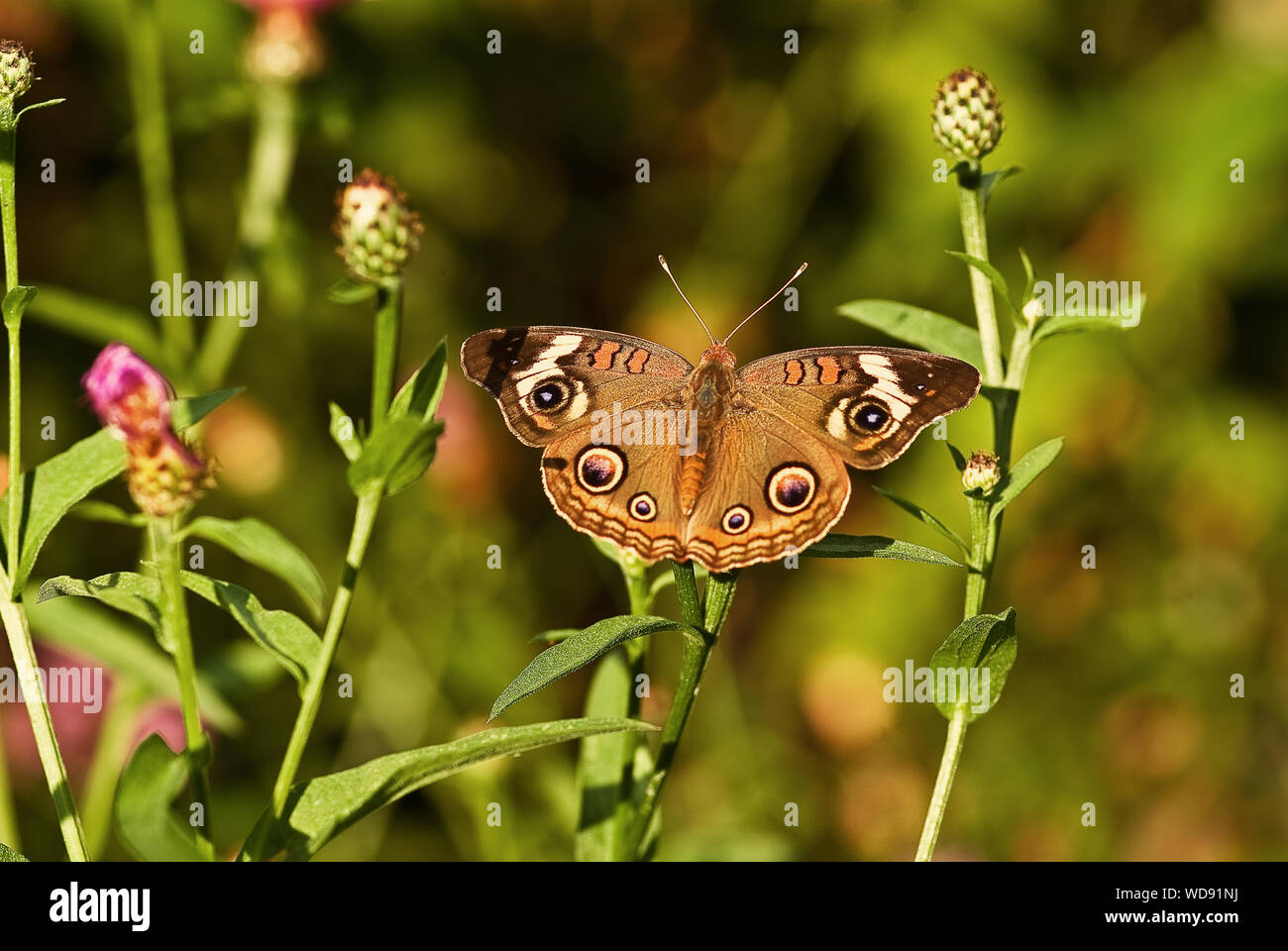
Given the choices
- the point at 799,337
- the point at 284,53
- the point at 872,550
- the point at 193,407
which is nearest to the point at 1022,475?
the point at 872,550

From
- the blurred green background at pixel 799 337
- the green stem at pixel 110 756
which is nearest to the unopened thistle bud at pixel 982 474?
the green stem at pixel 110 756

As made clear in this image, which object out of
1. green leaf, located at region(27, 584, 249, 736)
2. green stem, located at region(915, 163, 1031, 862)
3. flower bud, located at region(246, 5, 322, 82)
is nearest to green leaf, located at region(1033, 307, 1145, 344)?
green stem, located at region(915, 163, 1031, 862)

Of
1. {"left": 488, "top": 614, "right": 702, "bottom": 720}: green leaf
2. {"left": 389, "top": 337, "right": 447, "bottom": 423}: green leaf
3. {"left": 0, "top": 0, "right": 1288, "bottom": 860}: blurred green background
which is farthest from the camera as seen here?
{"left": 0, "top": 0, "right": 1288, "bottom": 860}: blurred green background

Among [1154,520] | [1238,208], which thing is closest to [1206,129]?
[1238,208]

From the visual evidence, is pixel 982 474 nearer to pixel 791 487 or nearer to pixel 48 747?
pixel 791 487

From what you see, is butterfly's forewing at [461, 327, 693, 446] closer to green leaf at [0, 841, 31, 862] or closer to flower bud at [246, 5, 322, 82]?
green leaf at [0, 841, 31, 862]

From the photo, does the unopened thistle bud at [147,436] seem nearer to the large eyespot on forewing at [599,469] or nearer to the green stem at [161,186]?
the large eyespot on forewing at [599,469]
